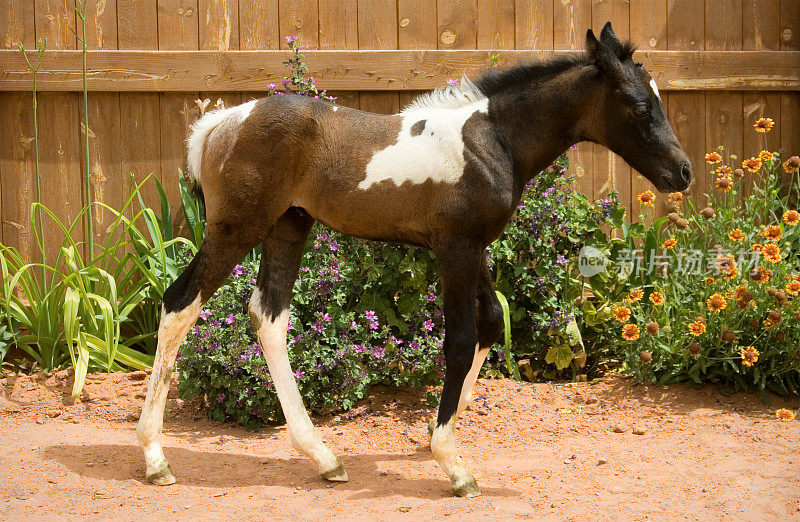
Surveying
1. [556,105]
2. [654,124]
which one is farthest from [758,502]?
[556,105]

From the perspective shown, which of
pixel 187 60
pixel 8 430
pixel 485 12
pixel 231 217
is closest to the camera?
pixel 231 217

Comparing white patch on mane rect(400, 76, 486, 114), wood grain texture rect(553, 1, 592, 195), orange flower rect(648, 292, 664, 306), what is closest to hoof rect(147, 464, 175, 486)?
white patch on mane rect(400, 76, 486, 114)

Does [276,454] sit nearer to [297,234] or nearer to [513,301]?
[297,234]

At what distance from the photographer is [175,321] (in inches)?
152

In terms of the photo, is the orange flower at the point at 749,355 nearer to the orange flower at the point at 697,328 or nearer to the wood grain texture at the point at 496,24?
the orange flower at the point at 697,328

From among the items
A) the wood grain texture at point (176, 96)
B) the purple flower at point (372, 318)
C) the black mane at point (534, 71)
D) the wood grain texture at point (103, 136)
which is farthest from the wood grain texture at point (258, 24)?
the black mane at point (534, 71)

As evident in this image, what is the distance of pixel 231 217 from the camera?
3840 millimetres

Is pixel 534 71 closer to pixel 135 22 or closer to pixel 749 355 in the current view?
pixel 749 355

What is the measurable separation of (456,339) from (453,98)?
1111 mm

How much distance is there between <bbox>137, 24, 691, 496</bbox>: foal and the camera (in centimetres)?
370

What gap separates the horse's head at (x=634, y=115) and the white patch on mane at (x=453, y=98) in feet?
1.75

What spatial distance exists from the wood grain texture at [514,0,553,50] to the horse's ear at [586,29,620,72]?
2.51 meters

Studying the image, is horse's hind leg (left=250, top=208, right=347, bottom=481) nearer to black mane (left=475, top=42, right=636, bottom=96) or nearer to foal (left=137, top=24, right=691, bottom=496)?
foal (left=137, top=24, right=691, bottom=496)

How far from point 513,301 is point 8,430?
2993 millimetres
